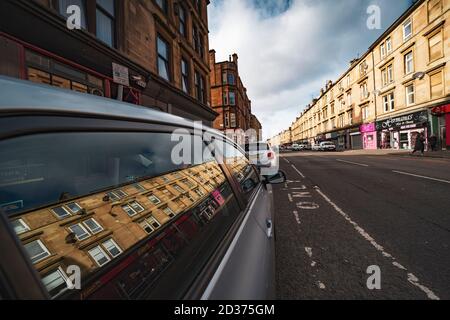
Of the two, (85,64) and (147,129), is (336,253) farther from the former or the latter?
(85,64)

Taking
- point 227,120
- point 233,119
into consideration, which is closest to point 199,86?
point 227,120

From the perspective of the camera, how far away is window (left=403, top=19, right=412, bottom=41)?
21.6 m

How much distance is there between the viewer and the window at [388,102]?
83.0ft

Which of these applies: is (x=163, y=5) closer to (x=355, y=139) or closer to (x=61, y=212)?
(x=61, y=212)

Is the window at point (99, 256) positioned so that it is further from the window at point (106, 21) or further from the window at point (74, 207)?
the window at point (106, 21)

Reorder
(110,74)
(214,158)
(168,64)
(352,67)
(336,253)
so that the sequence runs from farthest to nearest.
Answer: (352,67) < (168,64) < (110,74) < (336,253) < (214,158)

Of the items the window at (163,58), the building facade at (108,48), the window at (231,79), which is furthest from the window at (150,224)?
the window at (231,79)

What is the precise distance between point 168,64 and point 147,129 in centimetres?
1159

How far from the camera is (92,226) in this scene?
1046 mm

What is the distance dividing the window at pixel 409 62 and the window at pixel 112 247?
29275 mm

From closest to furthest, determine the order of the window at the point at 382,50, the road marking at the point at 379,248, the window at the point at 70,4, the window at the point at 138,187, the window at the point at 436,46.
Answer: the window at the point at 138,187 → the road marking at the point at 379,248 → the window at the point at 70,4 → the window at the point at 436,46 → the window at the point at 382,50

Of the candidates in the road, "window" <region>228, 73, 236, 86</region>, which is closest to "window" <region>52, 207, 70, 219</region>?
the road

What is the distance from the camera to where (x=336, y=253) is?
2854 mm

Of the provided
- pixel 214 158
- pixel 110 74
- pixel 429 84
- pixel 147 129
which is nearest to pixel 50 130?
pixel 147 129
